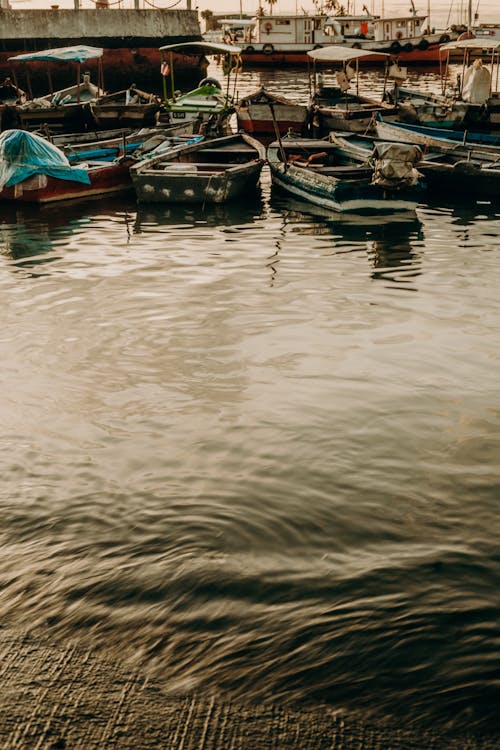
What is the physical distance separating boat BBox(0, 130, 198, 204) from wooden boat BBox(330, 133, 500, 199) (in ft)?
17.8

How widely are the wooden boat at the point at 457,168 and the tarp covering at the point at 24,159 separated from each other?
666 cm

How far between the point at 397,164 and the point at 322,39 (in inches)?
1996

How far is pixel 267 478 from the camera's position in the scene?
226 inches

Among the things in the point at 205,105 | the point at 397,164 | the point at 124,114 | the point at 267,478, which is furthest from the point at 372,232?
the point at 124,114

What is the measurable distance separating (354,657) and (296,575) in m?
0.73

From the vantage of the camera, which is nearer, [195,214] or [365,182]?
[365,182]

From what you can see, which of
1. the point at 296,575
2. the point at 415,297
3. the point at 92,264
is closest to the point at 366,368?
the point at 415,297

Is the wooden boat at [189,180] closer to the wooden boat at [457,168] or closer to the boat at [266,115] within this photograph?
the wooden boat at [457,168]

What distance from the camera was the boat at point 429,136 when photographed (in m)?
18.3

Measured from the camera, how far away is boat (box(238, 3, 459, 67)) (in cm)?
5784

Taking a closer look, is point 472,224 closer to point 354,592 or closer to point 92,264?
point 92,264

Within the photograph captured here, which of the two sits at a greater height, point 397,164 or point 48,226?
point 397,164

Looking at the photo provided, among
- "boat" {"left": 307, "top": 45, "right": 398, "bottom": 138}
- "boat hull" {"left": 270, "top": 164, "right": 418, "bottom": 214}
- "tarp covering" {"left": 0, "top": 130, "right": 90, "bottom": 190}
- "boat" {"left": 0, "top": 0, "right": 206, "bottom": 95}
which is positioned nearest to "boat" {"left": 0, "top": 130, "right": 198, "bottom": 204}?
"tarp covering" {"left": 0, "top": 130, "right": 90, "bottom": 190}

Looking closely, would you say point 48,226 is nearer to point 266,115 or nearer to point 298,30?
point 266,115
